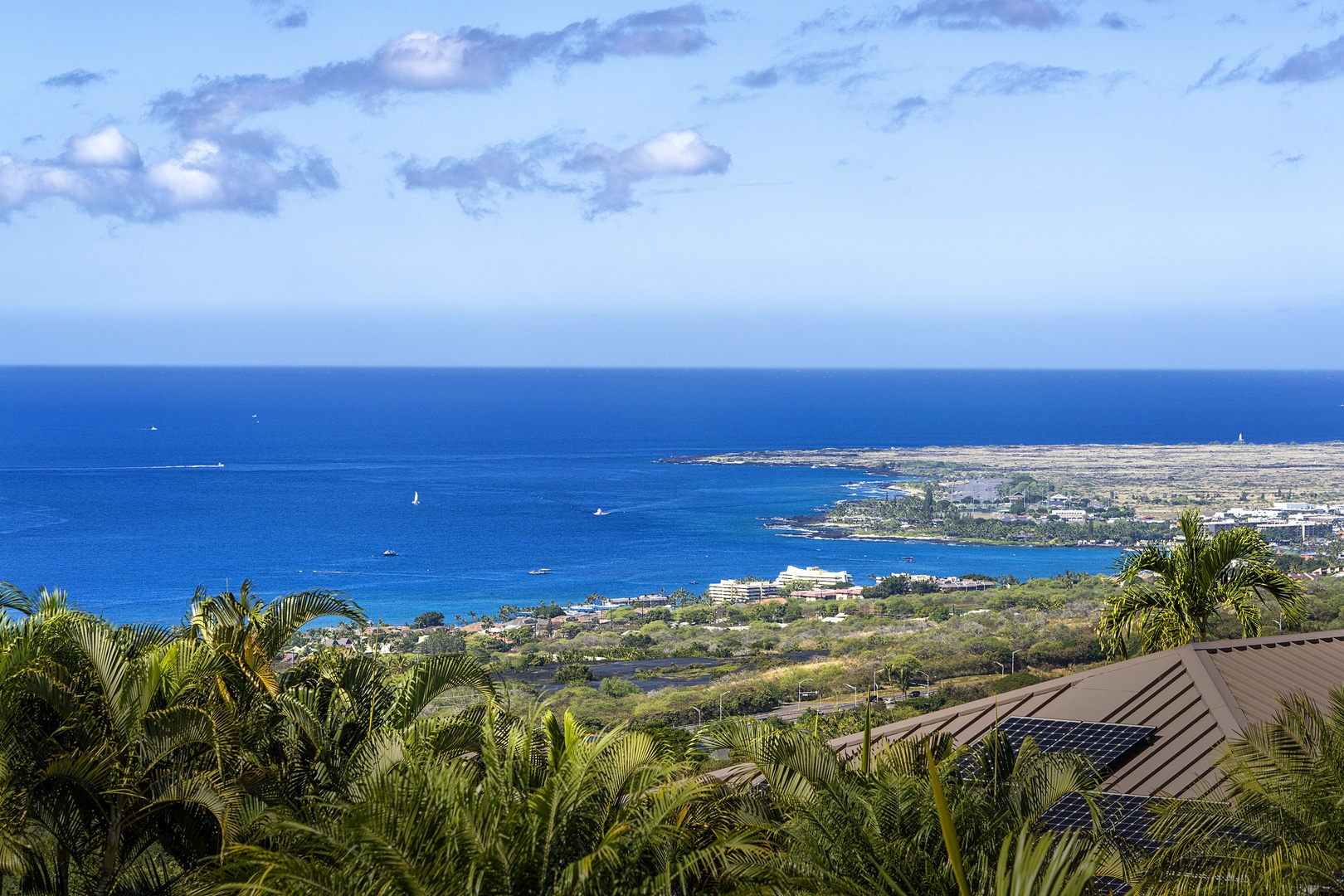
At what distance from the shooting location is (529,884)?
19.4ft

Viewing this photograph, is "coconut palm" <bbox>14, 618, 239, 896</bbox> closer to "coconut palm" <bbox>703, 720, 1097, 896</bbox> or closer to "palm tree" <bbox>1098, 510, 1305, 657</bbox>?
"coconut palm" <bbox>703, 720, 1097, 896</bbox>

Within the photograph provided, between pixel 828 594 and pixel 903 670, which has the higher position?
pixel 903 670

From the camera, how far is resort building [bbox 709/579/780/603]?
65625 mm

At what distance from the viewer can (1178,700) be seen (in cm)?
1227

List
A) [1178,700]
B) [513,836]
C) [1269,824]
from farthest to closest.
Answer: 1. [1178,700]
2. [1269,824]
3. [513,836]

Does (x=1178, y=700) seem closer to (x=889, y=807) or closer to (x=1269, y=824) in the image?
(x=1269, y=824)

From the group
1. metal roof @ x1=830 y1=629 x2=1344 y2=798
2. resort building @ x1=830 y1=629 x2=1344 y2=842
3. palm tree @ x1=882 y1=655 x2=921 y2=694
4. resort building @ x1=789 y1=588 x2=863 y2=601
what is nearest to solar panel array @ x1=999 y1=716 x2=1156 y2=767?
resort building @ x1=830 y1=629 x2=1344 y2=842

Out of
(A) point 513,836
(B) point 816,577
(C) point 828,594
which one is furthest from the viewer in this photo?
(B) point 816,577

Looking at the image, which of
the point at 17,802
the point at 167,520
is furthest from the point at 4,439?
the point at 17,802

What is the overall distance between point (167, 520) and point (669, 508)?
39667 mm

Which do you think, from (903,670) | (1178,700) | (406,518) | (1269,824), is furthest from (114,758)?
(406,518)

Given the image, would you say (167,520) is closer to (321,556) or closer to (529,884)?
(321,556)

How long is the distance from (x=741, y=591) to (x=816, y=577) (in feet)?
19.2

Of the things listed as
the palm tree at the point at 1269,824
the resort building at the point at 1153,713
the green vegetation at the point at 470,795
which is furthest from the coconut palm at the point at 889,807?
the resort building at the point at 1153,713
